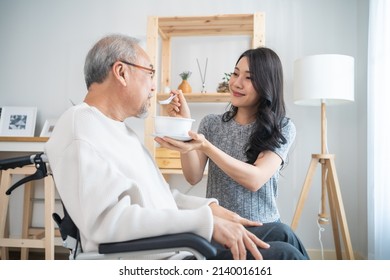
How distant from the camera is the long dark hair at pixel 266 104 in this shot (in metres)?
1.13

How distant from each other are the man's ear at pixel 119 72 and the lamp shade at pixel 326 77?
1.22m

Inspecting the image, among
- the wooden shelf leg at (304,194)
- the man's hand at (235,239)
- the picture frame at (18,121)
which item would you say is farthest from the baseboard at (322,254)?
the picture frame at (18,121)

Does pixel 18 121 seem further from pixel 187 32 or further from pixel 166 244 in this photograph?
pixel 166 244

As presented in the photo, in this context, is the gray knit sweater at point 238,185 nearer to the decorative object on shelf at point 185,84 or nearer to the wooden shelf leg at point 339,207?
the wooden shelf leg at point 339,207

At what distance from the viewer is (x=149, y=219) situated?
26.7 inches

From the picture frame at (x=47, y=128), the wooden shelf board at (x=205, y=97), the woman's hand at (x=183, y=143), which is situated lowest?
the woman's hand at (x=183, y=143)

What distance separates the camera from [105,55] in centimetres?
85

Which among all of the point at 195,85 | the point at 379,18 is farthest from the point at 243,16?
the point at 379,18

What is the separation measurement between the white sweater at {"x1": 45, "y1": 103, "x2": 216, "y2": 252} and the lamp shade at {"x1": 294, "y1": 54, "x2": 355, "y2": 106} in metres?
1.28

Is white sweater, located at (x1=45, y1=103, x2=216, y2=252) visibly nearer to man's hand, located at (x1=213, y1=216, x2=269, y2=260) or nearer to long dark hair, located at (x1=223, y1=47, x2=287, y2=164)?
man's hand, located at (x1=213, y1=216, x2=269, y2=260)

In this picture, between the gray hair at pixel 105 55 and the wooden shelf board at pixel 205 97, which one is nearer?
the gray hair at pixel 105 55

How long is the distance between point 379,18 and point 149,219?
1.71 meters
